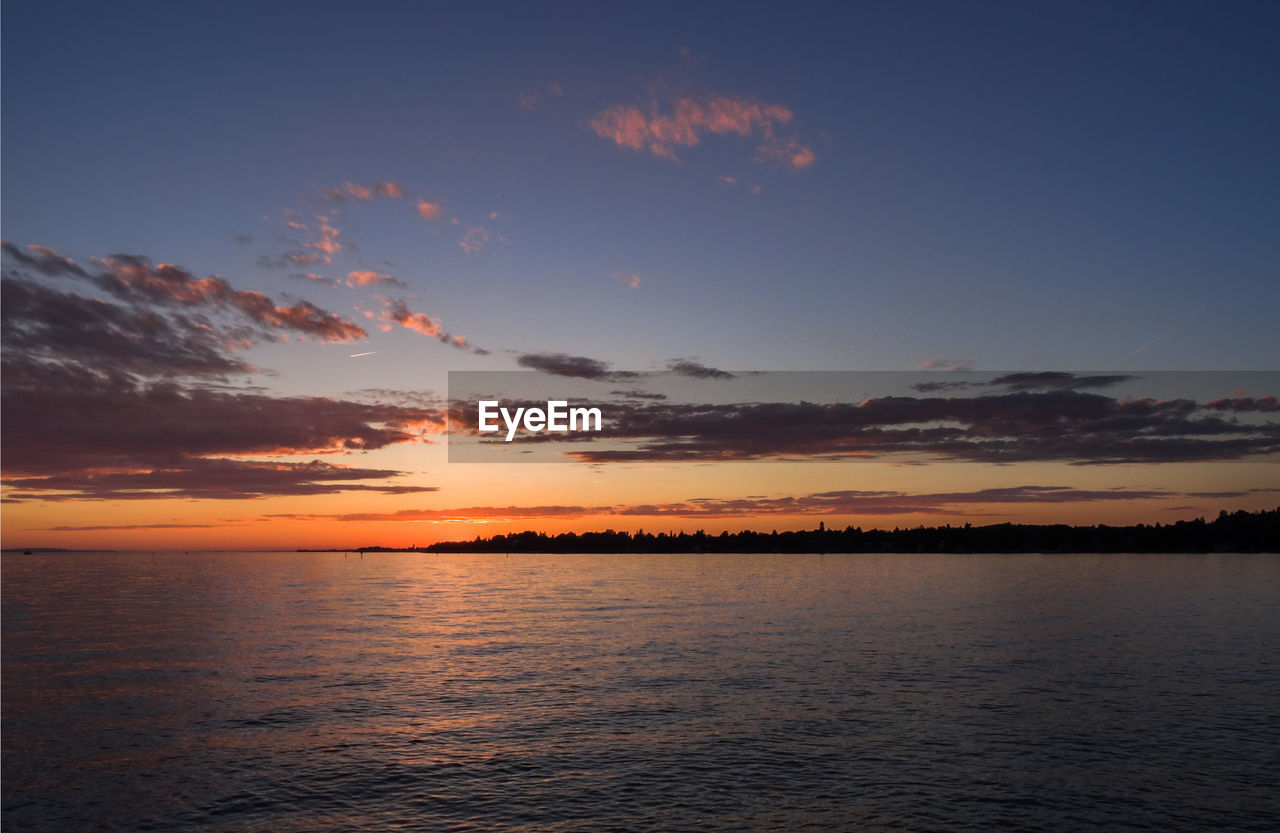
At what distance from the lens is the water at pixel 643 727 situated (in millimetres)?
27719

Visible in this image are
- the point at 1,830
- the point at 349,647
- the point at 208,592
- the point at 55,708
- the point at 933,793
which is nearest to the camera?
the point at 1,830

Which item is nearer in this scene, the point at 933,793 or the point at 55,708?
the point at 933,793

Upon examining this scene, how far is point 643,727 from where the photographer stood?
38.6 m

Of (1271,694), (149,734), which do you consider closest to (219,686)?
(149,734)

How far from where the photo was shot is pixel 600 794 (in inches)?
1141

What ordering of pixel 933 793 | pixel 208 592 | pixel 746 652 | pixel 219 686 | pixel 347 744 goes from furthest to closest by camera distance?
1. pixel 208 592
2. pixel 746 652
3. pixel 219 686
4. pixel 347 744
5. pixel 933 793

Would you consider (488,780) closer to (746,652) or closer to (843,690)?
(843,690)

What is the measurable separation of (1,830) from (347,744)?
506 inches

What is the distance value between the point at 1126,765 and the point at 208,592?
149 metres

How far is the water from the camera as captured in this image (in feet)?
90.9

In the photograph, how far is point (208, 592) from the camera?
142750mm

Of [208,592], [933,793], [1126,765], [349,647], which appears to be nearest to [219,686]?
[349,647]

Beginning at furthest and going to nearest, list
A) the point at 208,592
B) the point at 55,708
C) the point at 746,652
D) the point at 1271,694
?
the point at 208,592 → the point at 746,652 → the point at 1271,694 → the point at 55,708

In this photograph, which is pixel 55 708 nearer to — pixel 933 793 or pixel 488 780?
pixel 488 780
